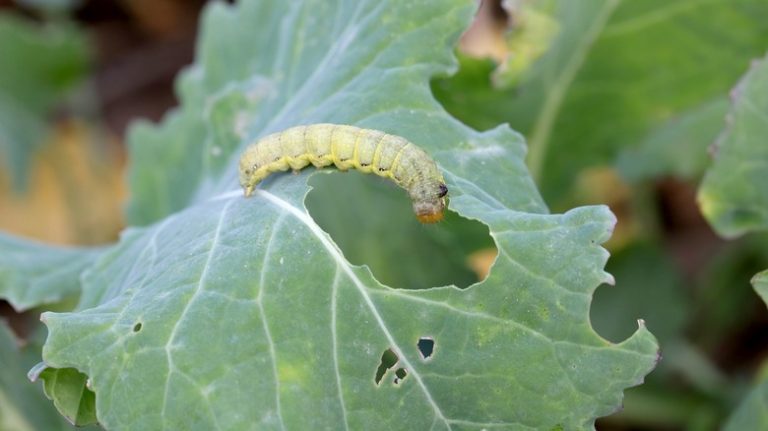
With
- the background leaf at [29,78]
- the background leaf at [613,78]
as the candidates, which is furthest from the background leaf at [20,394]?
the background leaf at [29,78]

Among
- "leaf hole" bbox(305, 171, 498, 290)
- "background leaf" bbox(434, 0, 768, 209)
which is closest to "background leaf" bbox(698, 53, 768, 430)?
"background leaf" bbox(434, 0, 768, 209)

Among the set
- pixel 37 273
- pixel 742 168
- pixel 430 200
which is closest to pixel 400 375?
pixel 430 200

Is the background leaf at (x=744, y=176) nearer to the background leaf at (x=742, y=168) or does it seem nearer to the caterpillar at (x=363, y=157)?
the background leaf at (x=742, y=168)

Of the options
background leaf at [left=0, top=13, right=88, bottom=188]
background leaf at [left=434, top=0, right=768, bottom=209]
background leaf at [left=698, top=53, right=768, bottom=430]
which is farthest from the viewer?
background leaf at [left=0, top=13, right=88, bottom=188]

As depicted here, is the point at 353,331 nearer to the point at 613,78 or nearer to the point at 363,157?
the point at 363,157

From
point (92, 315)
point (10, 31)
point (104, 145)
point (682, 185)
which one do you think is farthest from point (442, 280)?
point (104, 145)

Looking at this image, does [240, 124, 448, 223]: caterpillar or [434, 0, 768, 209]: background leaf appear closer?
[240, 124, 448, 223]: caterpillar

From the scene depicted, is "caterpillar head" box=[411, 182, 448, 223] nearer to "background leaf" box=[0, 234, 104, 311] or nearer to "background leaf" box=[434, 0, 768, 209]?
"background leaf" box=[434, 0, 768, 209]
